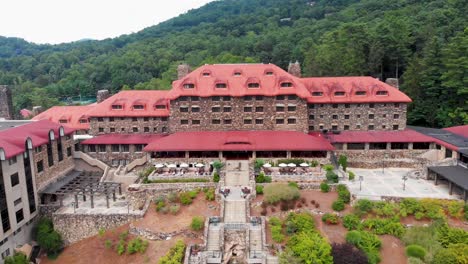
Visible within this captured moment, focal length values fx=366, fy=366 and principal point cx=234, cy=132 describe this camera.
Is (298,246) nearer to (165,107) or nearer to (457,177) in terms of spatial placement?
(457,177)

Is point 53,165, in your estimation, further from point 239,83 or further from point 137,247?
point 239,83

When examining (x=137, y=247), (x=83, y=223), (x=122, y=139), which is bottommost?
(x=137, y=247)

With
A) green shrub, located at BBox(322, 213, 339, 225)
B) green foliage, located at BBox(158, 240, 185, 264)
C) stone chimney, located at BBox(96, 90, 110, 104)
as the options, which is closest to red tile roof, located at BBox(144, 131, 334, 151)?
green shrub, located at BBox(322, 213, 339, 225)

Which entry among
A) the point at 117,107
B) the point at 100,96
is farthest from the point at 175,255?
the point at 100,96

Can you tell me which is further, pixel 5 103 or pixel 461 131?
pixel 5 103

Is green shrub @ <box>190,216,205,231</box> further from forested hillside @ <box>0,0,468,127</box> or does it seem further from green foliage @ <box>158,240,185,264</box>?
forested hillside @ <box>0,0,468,127</box>

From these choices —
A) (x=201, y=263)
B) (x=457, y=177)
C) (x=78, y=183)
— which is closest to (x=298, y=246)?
(x=201, y=263)
